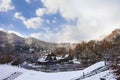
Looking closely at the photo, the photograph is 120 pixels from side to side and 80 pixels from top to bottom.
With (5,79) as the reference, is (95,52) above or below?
above

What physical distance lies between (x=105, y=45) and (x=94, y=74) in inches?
2233

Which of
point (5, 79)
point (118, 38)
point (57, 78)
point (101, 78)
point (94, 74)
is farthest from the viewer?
point (118, 38)

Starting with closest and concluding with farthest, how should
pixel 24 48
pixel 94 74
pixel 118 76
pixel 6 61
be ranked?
pixel 118 76 → pixel 94 74 → pixel 6 61 → pixel 24 48

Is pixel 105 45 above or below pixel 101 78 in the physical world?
above

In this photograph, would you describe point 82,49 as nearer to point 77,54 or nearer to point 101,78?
point 77,54

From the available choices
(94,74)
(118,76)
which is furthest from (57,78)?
(118,76)

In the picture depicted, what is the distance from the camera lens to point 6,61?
10656cm

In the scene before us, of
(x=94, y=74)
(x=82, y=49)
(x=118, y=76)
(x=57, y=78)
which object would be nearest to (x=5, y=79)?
(x=57, y=78)

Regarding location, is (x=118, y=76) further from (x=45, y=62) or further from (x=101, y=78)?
(x=45, y=62)

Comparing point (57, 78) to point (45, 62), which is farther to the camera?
point (45, 62)

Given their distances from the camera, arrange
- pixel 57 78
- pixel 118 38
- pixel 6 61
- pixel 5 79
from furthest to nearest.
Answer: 1. pixel 6 61
2. pixel 118 38
3. pixel 5 79
4. pixel 57 78

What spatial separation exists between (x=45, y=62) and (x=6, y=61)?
26.2 metres

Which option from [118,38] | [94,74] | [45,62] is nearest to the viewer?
[94,74]

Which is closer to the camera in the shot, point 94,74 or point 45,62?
point 94,74
